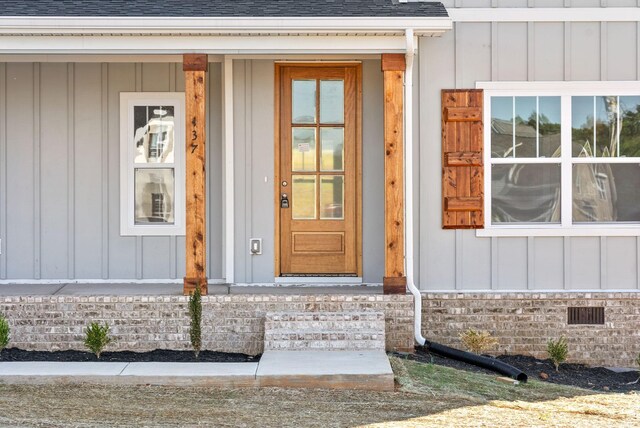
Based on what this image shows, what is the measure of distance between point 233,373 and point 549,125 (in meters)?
4.20

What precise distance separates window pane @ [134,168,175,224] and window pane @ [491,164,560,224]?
350cm

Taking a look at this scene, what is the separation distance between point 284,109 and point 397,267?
2.17 m

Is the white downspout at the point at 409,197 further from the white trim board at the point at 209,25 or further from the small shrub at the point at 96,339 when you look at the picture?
the small shrub at the point at 96,339

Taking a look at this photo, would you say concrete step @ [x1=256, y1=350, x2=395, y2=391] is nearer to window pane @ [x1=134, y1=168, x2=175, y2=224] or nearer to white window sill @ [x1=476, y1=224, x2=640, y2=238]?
white window sill @ [x1=476, y1=224, x2=640, y2=238]

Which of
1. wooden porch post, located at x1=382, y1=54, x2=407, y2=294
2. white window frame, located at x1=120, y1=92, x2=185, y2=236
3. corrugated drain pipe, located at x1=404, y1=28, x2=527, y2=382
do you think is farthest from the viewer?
white window frame, located at x1=120, y1=92, x2=185, y2=236

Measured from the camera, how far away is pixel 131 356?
7.69 metres

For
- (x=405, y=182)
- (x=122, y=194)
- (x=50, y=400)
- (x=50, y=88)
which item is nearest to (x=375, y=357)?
(x=405, y=182)

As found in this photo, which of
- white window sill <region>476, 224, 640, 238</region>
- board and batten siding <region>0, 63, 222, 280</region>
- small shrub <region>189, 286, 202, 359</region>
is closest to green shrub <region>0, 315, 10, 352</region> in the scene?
board and batten siding <region>0, 63, 222, 280</region>

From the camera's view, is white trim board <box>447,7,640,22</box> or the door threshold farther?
the door threshold

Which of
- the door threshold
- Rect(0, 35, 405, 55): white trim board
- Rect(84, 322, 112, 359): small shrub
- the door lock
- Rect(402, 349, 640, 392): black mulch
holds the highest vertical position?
Rect(0, 35, 405, 55): white trim board

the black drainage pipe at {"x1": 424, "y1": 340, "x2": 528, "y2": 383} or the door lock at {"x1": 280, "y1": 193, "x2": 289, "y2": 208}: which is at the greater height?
the door lock at {"x1": 280, "y1": 193, "x2": 289, "y2": 208}

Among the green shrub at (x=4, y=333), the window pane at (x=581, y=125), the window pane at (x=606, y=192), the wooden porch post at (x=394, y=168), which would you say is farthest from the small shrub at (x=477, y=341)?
the green shrub at (x=4, y=333)

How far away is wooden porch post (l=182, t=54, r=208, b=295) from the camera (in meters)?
7.77

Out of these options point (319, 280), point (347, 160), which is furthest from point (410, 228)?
point (319, 280)
